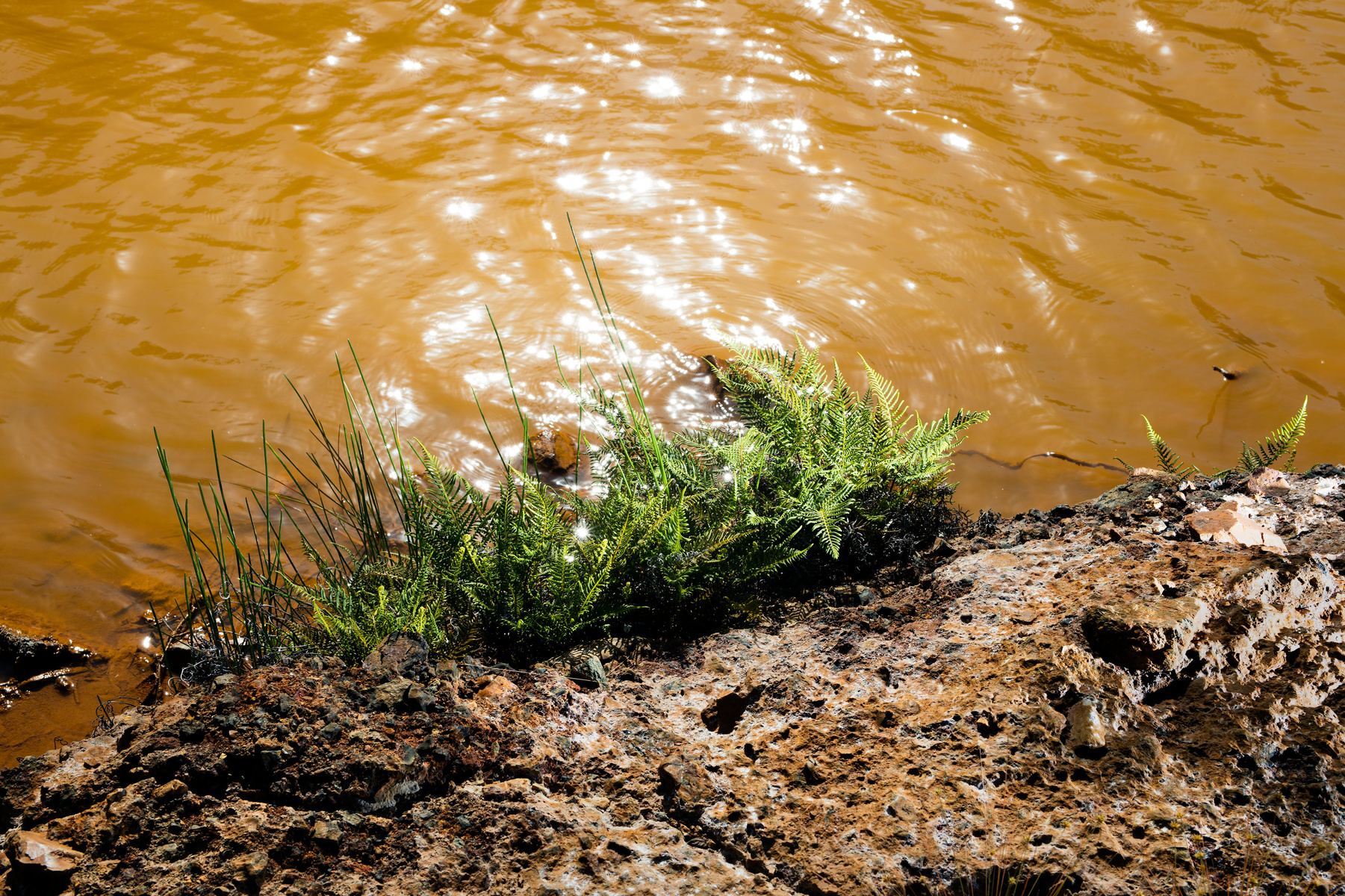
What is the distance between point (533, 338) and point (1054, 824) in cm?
402

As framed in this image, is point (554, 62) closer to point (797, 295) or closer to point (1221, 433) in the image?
point (797, 295)

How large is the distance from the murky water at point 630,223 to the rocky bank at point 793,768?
80.9 inches

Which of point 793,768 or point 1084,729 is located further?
point 793,768

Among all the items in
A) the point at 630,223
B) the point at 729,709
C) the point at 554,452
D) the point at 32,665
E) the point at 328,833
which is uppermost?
the point at 630,223

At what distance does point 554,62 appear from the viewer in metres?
7.22

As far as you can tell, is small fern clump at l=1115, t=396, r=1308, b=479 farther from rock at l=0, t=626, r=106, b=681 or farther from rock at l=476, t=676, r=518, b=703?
rock at l=0, t=626, r=106, b=681

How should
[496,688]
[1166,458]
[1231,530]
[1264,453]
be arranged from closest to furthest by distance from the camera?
[496,688]
[1231,530]
[1166,458]
[1264,453]

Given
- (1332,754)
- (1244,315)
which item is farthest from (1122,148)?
(1332,754)

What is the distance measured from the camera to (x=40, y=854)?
1.57 m

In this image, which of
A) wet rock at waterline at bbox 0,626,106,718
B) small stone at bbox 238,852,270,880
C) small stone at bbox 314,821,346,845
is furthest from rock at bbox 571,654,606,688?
wet rock at waterline at bbox 0,626,106,718

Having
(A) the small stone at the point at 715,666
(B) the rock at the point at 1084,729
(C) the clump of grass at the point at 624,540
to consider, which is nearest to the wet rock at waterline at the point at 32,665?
(C) the clump of grass at the point at 624,540

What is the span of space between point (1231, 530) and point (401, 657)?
2.44 m

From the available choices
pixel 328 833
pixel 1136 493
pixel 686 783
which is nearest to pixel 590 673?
pixel 686 783

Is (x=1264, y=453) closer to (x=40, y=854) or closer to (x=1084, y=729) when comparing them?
(x=1084, y=729)
